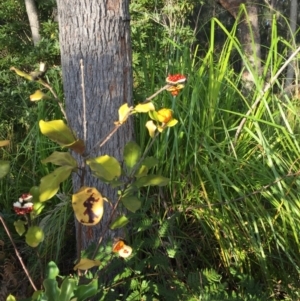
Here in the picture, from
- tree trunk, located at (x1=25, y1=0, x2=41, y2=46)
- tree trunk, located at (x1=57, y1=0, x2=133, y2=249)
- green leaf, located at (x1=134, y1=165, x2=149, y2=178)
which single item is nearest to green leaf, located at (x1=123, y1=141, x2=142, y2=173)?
green leaf, located at (x1=134, y1=165, x2=149, y2=178)

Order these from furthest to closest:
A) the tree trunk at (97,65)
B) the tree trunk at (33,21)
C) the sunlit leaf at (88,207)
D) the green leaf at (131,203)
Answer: the tree trunk at (33,21) < the tree trunk at (97,65) < the green leaf at (131,203) < the sunlit leaf at (88,207)

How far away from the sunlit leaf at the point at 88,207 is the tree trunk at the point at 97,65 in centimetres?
71

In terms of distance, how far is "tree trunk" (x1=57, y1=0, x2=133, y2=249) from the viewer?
1936mm

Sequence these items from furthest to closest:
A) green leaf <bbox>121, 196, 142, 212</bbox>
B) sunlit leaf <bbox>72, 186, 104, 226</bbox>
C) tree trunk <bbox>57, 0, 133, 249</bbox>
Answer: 1. tree trunk <bbox>57, 0, 133, 249</bbox>
2. green leaf <bbox>121, 196, 142, 212</bbox>
3. sunlit leaf <bbox>72, 186, 104, 226</bbox>

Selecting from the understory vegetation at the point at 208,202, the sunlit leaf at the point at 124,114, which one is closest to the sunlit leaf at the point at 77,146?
the sunlit leaf at the point at 124,114

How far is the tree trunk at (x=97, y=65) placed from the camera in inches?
76.2

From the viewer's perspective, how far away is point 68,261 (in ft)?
7.61

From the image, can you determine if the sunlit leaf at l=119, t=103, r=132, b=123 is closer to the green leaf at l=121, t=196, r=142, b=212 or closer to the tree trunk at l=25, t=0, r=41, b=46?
the green leaf at l=121, t=196, r=142, b=212

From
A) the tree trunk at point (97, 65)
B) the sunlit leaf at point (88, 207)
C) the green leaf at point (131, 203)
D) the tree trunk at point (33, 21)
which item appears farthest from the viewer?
the tree trunk at point (33, 21)

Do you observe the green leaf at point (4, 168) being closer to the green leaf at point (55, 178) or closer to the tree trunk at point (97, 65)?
the green leaf at point (55, 178)

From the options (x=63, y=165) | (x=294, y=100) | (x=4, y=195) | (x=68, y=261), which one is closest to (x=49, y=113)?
(x=4, y=195)

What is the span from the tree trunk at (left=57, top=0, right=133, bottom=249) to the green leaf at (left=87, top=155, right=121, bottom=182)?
667 mm

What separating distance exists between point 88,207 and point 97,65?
901 mm

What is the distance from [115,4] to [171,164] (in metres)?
0.73
